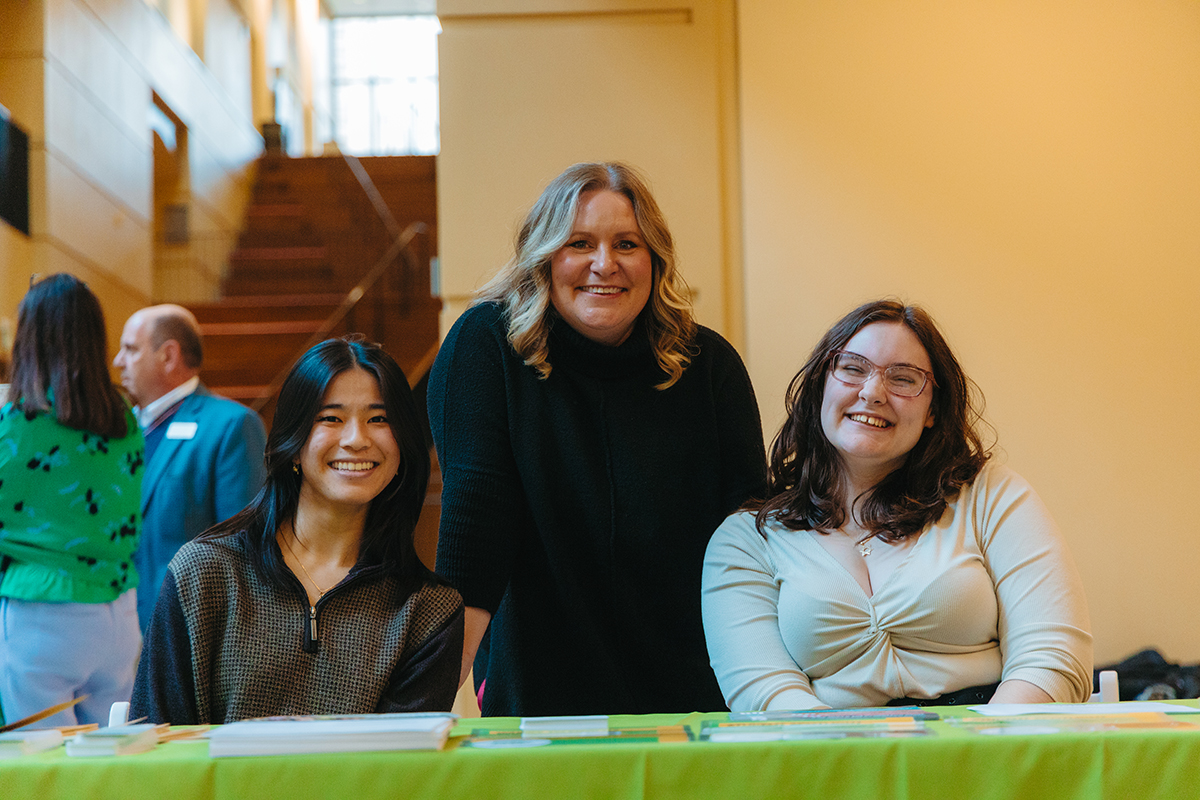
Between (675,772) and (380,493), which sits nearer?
(675,772)

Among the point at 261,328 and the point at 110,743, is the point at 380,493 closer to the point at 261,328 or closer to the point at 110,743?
the point at 110,743

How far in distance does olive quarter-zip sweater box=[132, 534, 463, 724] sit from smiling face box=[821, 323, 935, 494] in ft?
2.49

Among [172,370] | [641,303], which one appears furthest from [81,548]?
[641,303]

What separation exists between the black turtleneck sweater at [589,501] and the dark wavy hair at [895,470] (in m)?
0.20

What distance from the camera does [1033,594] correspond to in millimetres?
1808

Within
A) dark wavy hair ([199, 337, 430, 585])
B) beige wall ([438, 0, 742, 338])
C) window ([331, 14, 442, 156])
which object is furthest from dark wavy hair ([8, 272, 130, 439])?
window ([331, 14, 442, 156])

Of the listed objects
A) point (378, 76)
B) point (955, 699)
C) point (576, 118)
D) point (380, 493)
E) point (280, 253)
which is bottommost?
point (955, 699)

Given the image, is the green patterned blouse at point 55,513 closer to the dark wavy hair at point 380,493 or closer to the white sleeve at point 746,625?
the dark wavy hair at point 380,493

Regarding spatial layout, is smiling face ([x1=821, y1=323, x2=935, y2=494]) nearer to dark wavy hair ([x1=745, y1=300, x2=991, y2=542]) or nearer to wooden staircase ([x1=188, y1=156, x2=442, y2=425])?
dark wavy hair ([x1=745, y1=300, x2=991, y2=542])

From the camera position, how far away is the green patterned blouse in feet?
10.0

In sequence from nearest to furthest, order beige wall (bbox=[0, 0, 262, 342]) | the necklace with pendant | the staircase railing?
the necklace with pendant → beige wall (bbox=[0, 0, 262, 342]) → the staircase railing

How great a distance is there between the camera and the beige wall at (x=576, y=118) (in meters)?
4.25

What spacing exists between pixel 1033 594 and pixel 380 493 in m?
1.11

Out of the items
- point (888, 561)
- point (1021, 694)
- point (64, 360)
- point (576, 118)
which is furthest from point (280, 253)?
point (1021, 694)
